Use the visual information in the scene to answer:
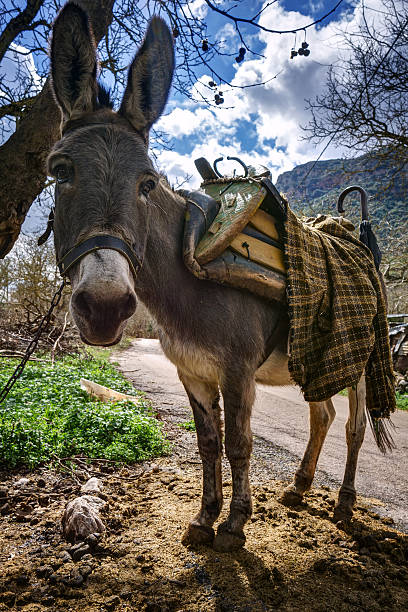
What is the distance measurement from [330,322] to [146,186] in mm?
1463

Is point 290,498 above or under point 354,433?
under

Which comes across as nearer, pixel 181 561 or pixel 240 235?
pixel 181 561

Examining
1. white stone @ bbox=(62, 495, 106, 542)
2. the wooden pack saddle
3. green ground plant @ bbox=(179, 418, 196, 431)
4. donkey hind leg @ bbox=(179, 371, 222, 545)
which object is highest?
the wooden pack saddle

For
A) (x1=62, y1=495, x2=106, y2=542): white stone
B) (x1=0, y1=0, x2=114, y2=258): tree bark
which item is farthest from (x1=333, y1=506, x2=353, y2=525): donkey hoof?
(x1=0, y1=0, x2=114, y2=258): tree bark

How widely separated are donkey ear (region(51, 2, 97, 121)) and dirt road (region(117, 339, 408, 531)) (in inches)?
112

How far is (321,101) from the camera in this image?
7.73 meters

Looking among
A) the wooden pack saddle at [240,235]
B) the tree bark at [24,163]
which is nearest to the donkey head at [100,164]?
the wooden pack saddle at [240,235]

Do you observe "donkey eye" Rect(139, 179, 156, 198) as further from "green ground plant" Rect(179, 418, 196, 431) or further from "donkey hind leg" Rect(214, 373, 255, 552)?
"green ground plant" Rect(179, 418, 196, 431)

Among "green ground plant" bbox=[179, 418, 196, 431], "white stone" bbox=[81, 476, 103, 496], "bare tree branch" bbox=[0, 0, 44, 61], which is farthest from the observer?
"green ground plant" bbox=[179, 418, 196, 431]

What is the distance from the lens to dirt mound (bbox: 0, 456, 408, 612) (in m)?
1.60

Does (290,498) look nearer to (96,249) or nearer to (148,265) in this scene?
(148,265)

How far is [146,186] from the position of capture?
1.77m

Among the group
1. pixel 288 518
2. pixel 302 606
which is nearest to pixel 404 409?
pixel 288 518

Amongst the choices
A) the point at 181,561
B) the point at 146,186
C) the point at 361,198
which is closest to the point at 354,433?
the point at 181,561
